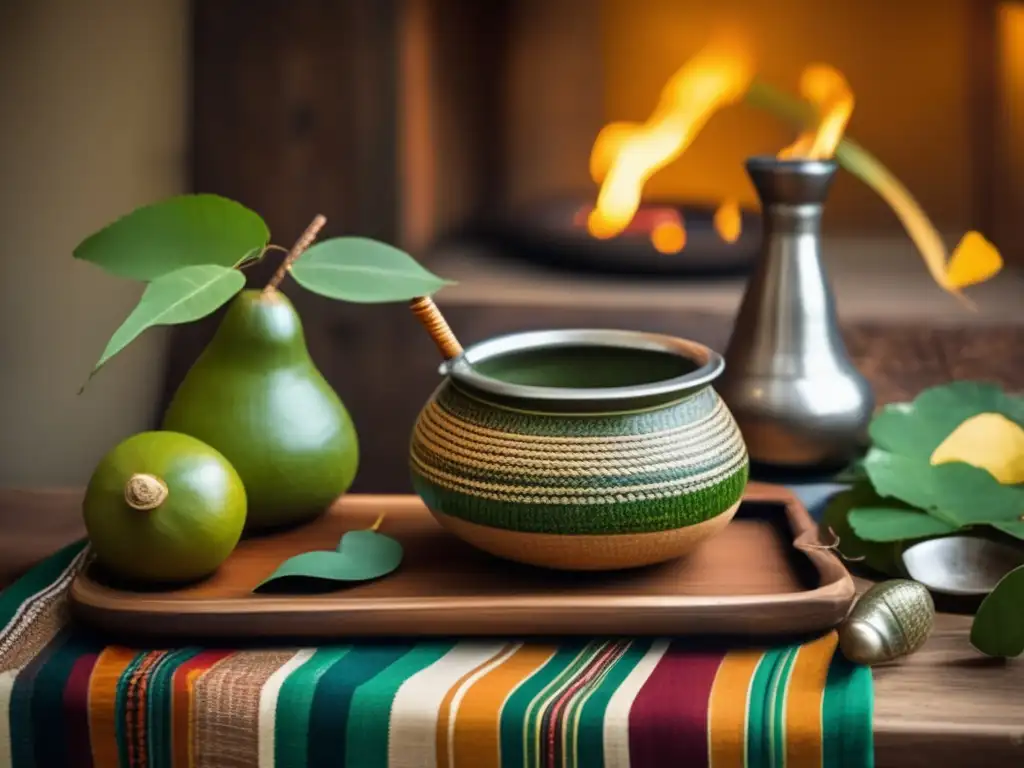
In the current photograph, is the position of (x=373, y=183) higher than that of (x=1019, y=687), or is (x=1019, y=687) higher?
(x=373, y=183)

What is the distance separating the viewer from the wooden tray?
604 mm

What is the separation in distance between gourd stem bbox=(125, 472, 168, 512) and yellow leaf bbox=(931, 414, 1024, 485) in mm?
431

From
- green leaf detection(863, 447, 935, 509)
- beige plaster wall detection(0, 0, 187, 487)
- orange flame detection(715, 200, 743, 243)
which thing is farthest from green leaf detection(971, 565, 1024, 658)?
beige plaster wall detection(0, 0, 187, 487)

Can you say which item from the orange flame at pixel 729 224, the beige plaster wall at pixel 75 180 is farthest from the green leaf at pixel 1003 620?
the beige plaster wall at pixel 75 180

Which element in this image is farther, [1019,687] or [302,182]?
[302,182]

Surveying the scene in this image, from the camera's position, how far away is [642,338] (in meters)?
0.71

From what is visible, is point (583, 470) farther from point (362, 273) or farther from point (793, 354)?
point (793, 354)

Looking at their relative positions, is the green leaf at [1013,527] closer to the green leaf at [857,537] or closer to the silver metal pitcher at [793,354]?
the green leaf at [857,537]

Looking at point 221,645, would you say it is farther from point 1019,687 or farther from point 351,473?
point 1019,687

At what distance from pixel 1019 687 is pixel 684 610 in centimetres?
15

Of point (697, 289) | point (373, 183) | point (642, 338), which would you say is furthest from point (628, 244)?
point (642, 338)

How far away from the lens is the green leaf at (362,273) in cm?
70

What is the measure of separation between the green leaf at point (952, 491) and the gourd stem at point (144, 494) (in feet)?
1.26

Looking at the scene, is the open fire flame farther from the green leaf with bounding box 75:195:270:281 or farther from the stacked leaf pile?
the green leaf with bounding box 75:195:270:281
